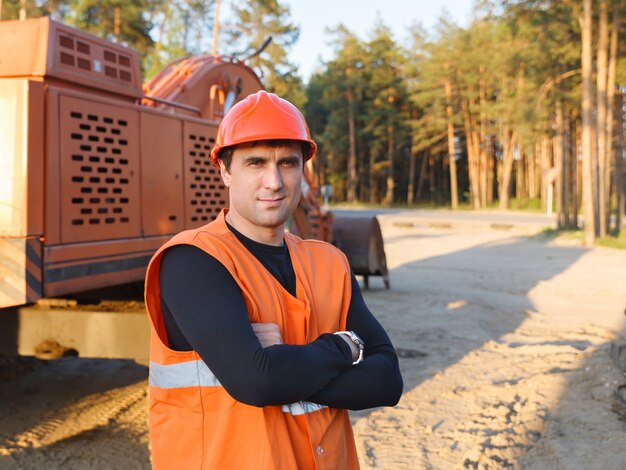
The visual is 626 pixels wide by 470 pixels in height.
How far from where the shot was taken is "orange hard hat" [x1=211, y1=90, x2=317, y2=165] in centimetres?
175

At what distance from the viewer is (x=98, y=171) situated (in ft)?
12.5

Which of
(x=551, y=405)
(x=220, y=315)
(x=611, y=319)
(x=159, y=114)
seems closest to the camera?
(x=220, y=315)

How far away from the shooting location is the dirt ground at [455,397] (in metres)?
4.00

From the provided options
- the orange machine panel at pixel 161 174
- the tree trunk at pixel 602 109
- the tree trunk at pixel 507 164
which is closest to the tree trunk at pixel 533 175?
the tree trunk at pixel 507 164

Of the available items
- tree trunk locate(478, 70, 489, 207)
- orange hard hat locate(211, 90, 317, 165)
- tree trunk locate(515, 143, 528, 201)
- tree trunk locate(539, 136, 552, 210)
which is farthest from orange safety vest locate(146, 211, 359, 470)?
tree trunk locate(515, 143, 528, 201)

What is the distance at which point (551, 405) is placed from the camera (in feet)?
15.5

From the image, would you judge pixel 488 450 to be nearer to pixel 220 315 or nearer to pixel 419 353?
pixel 419 353

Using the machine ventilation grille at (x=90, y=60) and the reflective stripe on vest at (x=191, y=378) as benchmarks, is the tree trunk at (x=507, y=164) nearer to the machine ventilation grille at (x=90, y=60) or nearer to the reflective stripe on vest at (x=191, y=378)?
the machine ventilation grille at (x=90, y=60)

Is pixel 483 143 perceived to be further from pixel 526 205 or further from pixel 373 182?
pixel 373 182

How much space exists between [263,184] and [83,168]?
2.29 m

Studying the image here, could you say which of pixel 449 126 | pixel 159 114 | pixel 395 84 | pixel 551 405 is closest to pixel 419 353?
pixel 551 405

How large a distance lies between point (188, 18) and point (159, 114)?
31.6m

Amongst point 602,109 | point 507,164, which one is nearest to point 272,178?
point 602,109

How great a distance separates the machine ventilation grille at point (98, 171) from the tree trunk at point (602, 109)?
17701 millimetres
